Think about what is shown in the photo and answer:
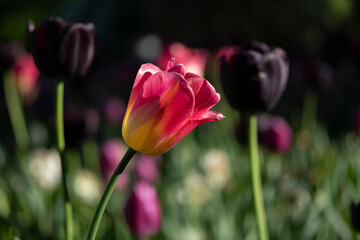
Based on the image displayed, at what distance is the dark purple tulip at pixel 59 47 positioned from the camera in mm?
655

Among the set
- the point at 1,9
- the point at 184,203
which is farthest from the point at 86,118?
the point at 1,9

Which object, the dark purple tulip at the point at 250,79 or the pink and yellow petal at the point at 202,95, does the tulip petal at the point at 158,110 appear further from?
the dark purple tulip at the point at 250,79

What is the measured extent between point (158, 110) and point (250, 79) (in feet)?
0.83

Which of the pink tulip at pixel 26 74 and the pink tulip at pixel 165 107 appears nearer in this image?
the pink tulip at pixel 165 107

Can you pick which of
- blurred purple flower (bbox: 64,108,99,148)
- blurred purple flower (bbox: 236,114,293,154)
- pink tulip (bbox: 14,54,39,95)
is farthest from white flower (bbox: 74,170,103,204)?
pink tulip (bbox: 14,54,39,95)

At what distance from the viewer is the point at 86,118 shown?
4.31 feet

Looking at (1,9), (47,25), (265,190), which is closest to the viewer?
(47,25)

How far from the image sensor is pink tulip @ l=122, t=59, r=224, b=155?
18.6 inches

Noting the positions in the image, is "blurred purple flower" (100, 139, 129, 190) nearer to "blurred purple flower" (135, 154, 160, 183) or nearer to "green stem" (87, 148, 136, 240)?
"blurred purple flower" (135, 154, 160, 183)

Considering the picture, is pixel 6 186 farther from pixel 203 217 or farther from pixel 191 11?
pixel 191 11

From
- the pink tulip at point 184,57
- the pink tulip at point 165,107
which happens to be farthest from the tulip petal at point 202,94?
the pink tulip at point 184,57

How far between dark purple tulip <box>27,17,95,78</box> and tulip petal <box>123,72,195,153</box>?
7.6 inches

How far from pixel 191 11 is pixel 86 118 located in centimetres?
222

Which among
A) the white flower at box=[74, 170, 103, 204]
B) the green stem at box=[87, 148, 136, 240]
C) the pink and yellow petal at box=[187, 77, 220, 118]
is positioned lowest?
the white flower at box=[74, 170, 103, 204]
